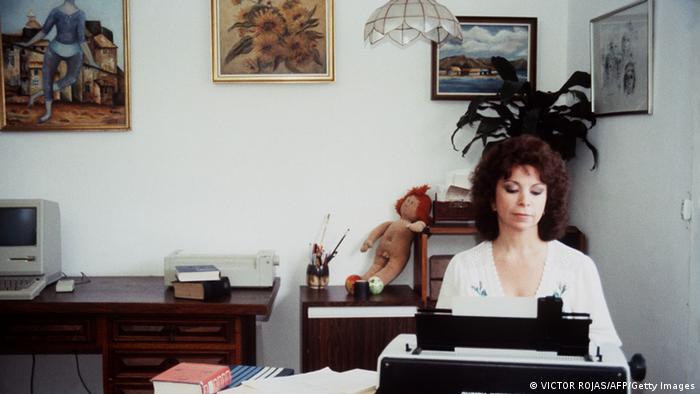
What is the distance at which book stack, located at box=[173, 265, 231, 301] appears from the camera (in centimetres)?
311

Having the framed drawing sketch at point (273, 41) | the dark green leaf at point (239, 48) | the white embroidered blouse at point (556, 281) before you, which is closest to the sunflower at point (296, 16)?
the framed drawing sketch at point (273, 41)

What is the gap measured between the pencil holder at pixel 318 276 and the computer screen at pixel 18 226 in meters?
1.33

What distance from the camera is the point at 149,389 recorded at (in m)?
3.12

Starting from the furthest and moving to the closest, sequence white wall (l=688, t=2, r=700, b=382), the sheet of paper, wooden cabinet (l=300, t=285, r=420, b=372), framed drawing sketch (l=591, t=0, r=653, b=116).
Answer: wooden cabinet (l=300, t=285, r=420, b=372) < framed drawing sketch (l=591, t=0, r=653, b=116) < white wall (l=688, t=2, r=700, b=382) < the sheet of paper

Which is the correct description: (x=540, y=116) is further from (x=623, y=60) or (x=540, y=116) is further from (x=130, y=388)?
(x=130, y=388)

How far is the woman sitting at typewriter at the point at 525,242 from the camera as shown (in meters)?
2.14

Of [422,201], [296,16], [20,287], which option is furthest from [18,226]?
[422,201]

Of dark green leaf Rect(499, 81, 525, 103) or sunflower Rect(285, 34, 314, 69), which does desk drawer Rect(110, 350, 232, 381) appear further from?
dark green leaf Rect(499, 81, 525, 103)

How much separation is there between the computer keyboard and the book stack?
62 centimetres

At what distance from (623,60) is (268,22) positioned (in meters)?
1.75

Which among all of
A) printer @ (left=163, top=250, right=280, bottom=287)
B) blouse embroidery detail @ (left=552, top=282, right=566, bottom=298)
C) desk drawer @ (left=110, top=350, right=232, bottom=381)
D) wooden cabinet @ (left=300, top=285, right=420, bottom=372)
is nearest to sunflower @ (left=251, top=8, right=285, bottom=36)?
printer @ (left=163, top=250, right=280, bottom=287)

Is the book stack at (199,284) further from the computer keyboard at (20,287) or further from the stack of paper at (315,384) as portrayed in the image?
the stack of paper at (315,384)

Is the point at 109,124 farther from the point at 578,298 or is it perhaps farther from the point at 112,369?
the point at 578,298


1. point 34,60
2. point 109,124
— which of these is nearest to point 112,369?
point 109,124
